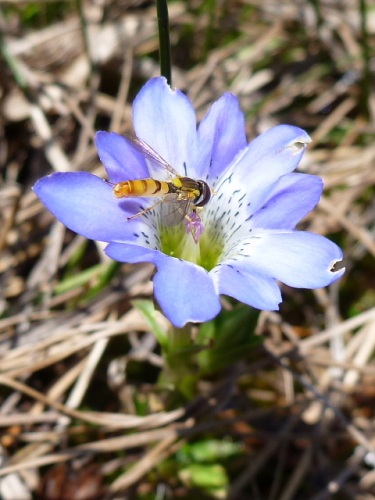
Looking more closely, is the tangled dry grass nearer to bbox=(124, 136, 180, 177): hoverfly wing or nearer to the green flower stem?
the green flower stem

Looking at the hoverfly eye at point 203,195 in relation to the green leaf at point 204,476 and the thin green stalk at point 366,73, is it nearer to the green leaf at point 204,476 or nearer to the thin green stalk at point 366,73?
the green leaf at point 204,476

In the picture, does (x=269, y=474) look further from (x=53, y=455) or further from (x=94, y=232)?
(x=94, y=232)

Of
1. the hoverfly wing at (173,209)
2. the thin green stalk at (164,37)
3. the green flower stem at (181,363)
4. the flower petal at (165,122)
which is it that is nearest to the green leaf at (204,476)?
the green flower stem at (181,363)

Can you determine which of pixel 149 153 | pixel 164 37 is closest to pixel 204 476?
pixel 149 153

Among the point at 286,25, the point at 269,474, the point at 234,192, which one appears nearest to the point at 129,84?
the point at 286,25

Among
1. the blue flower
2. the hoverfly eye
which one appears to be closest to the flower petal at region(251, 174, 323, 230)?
the blue flower

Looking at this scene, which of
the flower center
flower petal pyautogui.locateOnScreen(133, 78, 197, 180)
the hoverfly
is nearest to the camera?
the hoverfly
